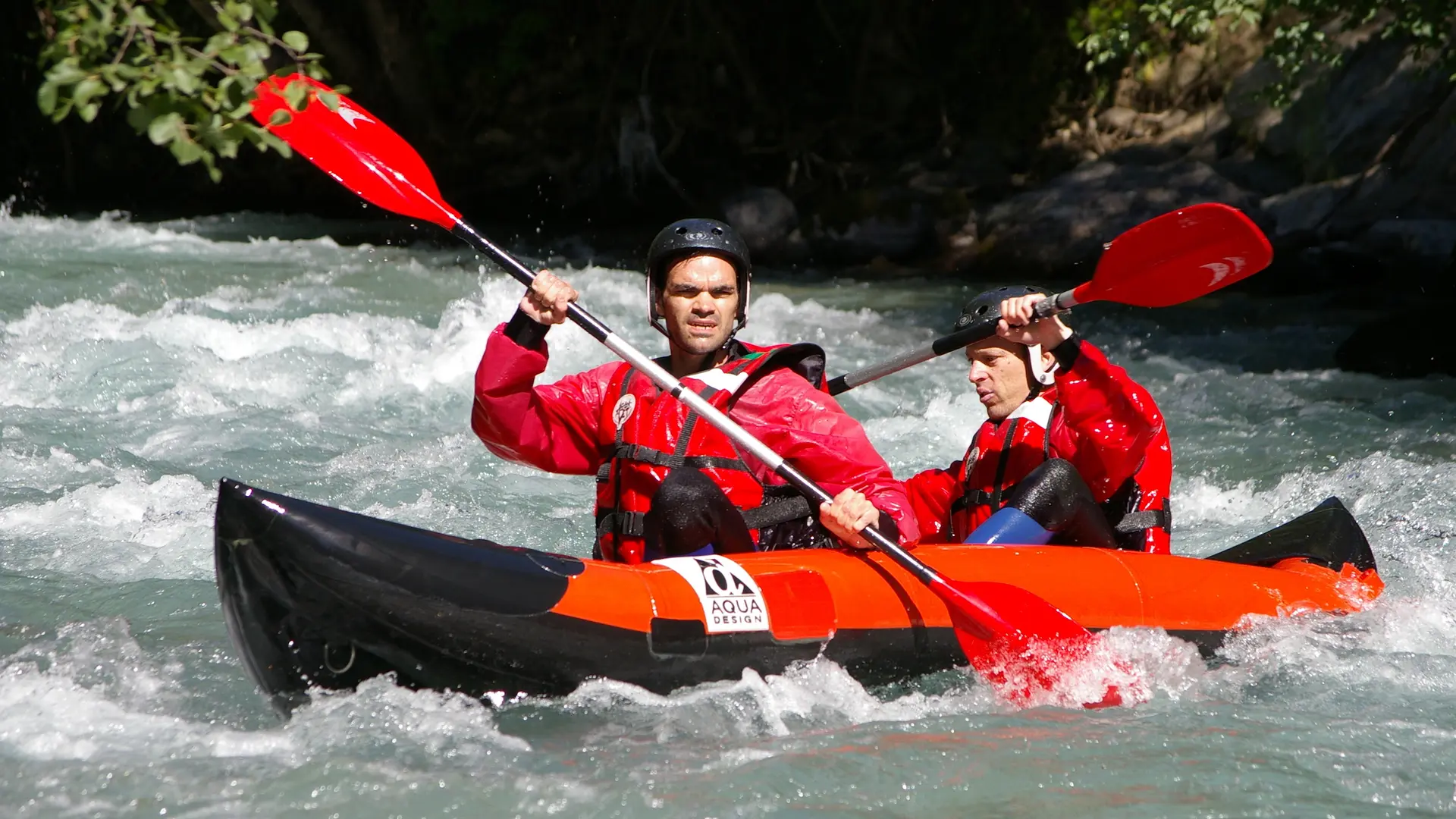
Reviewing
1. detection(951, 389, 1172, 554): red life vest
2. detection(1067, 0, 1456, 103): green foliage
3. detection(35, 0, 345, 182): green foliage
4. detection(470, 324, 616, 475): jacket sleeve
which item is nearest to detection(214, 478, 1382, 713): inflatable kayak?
detection(951, 389, 1172, 554): red life vest

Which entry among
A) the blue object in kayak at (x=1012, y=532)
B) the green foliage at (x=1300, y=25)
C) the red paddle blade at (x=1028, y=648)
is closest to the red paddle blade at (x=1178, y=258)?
Answer: the blue object in kayak at (x=1012, y=532)

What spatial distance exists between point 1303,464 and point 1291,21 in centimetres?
567

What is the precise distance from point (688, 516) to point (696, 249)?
627 millimetres

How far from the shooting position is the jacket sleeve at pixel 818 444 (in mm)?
3369

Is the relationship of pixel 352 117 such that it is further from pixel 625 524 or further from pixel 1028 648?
Answer: pixel 1028 648

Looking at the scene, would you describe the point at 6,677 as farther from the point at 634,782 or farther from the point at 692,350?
the point at 692,350

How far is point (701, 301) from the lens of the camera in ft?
11.1

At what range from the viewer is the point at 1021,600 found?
326 centimetres

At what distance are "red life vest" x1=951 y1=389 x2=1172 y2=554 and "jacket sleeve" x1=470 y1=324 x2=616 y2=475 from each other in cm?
98

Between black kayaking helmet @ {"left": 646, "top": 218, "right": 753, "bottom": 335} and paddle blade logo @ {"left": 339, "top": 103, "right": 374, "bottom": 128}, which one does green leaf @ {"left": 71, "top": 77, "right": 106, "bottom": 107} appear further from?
paddle blade logo @ {"left": 339, "top": 103, "right": 374, "bottom": 128}

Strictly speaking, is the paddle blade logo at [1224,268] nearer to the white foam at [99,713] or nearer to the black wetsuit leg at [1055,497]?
the black wetsuit leg at [1055,497]

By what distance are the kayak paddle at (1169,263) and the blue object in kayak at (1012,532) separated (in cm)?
45

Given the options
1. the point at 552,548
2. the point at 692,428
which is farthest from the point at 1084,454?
the point at 552,548

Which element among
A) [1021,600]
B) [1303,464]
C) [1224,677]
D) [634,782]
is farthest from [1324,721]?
[1303,464]
